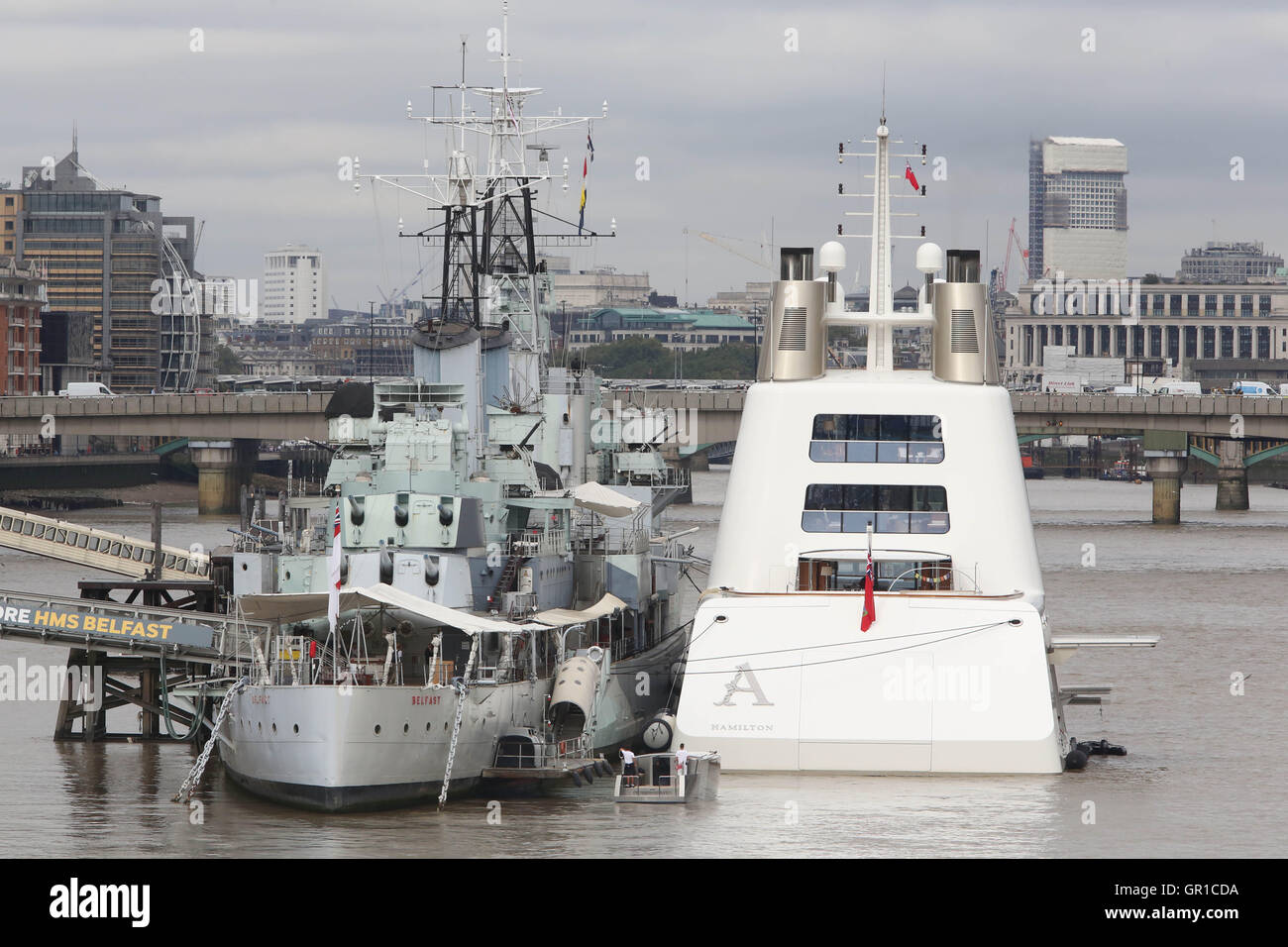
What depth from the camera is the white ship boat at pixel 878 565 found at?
31.8m

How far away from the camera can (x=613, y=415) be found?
164 feet

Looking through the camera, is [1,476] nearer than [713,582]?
No

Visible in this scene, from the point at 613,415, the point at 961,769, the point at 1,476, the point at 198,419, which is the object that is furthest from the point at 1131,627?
the point at 1,476

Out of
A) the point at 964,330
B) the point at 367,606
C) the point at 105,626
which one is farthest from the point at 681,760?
the point at 105,626

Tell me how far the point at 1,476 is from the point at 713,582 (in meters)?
90.1

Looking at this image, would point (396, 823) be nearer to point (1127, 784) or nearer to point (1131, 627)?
point (1127, 784)

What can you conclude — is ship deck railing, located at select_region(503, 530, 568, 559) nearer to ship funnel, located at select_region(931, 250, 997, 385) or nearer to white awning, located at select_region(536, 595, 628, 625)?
white awning, located at select_region(536, 595, 628, 625)

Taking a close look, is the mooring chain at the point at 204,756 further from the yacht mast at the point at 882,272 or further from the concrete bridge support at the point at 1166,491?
the concrete bridge support at the point at 1166,491

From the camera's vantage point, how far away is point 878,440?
35031 mm

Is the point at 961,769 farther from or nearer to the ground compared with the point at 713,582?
nearer to the ground

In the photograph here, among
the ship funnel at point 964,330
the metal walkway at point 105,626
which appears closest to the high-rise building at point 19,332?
the metal walkway at point 105,626

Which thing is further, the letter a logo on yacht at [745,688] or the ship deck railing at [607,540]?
the ship deck railing at [607,540]

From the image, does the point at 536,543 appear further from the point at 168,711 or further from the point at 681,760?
the point at 681,760

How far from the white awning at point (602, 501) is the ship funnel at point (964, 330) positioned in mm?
8784
